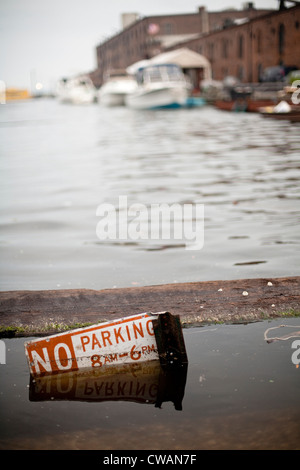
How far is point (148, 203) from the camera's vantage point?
9820 mm

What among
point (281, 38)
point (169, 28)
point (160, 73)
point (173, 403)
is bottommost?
point (173, 403)

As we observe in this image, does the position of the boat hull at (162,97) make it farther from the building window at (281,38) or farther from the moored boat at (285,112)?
the moored boat at (285,112)

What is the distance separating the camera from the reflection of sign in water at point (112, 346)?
3512 mm

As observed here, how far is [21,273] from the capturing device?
620cm

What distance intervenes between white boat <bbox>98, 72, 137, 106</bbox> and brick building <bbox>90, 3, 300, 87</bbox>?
8.18 m

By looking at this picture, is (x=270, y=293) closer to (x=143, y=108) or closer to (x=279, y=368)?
(x=279, y=368)

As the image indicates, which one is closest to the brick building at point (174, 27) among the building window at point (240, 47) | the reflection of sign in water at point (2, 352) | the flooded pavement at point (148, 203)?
the building window at point (240, 47)

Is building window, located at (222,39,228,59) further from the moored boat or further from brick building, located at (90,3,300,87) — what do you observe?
the moored boat

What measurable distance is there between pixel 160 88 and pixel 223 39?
1262 centimetres

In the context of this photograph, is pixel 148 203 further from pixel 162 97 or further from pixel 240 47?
pixel 240 47

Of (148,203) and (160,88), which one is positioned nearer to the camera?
(148,203)

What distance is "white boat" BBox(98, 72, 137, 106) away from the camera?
57812 millimetres

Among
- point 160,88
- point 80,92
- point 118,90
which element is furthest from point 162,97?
point 80,92

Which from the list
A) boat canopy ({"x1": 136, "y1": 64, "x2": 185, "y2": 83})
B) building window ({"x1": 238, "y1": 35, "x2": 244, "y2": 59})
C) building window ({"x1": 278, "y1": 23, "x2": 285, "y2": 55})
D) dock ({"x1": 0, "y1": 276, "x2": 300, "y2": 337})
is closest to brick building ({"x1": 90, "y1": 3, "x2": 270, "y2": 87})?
building window ({"x1": 238, "y1": 35, "x2": 244, "y2": 59})
